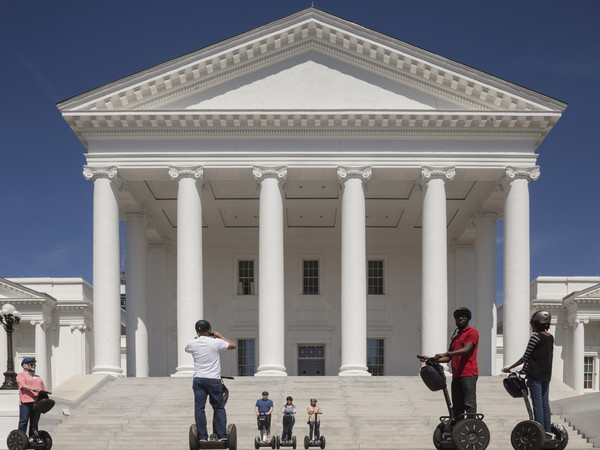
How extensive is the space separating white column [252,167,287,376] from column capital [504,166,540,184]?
10162 mm

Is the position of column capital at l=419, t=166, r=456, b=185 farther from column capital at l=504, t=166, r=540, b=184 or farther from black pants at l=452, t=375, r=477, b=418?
black pants at l=452, t=375, r=477, b=418

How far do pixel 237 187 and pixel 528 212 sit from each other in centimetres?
1427

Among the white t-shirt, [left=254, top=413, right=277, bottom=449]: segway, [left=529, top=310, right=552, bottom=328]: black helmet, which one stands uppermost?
[left=529, top=310, right=552, bottom=328]: black helmet

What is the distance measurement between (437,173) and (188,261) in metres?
11.6

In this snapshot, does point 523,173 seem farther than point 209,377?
Yes

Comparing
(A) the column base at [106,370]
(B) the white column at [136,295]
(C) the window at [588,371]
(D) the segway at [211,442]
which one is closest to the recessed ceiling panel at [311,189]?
(B) the white column at [136,295]

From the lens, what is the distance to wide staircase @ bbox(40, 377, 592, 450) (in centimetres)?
2369

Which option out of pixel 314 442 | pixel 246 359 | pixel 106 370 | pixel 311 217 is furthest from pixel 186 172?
pixel 314 442

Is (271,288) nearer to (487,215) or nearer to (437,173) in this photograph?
(437,173)

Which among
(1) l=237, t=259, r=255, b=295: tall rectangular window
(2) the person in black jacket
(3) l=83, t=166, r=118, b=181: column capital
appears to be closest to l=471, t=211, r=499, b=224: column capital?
(1) l=237, t=259, r=255, b=295: tall rectangular window

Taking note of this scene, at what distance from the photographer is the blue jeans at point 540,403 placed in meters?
12.2

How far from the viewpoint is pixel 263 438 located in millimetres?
21281

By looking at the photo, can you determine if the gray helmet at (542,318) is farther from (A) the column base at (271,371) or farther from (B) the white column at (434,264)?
(A) the column base at (271,371)

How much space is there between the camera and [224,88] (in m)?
37.7
